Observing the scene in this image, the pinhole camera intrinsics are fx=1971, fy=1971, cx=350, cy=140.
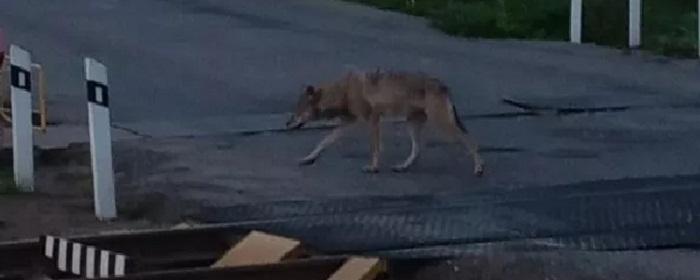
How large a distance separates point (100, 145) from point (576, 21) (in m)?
13.8

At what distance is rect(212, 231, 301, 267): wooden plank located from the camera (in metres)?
9.19

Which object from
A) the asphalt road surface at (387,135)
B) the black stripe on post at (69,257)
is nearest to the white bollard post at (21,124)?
the asphalt road surface at (387,135)

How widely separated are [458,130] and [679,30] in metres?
12.1

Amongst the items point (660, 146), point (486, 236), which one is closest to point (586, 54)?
point (660, 146)

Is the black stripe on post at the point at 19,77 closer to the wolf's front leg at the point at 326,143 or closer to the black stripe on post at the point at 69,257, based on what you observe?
the wolf's front leg at the point at 326,143

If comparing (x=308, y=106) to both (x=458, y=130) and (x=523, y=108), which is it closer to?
(x=458, y=130)

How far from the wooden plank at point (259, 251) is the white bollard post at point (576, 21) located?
576 inches

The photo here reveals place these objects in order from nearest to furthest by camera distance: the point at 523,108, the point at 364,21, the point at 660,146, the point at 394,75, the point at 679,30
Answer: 1. the point at 394,75
2. the point at 660,146
3. the point at 523,108
4. the point at 679,30
5. the point at 364,21

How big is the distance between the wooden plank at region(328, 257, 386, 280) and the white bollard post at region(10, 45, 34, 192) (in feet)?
12.5

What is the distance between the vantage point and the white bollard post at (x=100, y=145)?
36.3 feet

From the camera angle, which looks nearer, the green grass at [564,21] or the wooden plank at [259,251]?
the wooden plank at [259,251]

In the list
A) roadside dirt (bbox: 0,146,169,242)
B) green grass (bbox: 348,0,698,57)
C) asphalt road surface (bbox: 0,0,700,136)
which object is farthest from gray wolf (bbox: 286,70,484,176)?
green grass (bbox: 348,0,698,57)

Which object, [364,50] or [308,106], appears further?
[364,50]

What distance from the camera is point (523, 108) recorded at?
17.5 metres
